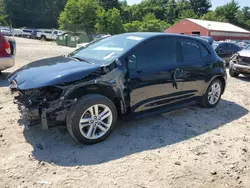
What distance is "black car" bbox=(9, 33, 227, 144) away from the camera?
329cm

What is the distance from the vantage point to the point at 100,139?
3645 millimetres

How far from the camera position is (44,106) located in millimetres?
3186

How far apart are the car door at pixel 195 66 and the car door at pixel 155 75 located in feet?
0.69

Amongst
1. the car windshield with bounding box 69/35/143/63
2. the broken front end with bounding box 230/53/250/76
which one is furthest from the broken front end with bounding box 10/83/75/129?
the broken front end with bounding box 230/53/250/76

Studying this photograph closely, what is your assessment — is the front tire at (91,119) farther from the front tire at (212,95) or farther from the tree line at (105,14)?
the tree line at (105,14)

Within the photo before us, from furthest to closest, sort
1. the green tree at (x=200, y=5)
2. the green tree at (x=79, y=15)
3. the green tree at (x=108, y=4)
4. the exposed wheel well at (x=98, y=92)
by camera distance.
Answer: the green tree at (x=200, y=5)
the green tree at (x=108, y=4)
the green tree at (x=79, y=15)
the exposed wheel well at (x=98, y=92)

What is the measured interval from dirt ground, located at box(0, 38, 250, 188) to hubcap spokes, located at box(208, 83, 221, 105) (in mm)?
810

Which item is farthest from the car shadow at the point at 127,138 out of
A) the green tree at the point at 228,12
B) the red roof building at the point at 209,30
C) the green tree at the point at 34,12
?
the green tree at the point at 228,12

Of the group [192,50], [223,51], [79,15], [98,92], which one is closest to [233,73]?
[223,51]

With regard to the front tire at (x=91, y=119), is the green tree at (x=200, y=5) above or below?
above

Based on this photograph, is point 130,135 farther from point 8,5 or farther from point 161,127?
point 8,5

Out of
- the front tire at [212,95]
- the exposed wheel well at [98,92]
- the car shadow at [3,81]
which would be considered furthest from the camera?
the car shadow at [3,81]

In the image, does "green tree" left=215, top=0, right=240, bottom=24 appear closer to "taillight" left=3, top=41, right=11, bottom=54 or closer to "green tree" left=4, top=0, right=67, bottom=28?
"green tree" left=4, top=0, right=67, bottom=28

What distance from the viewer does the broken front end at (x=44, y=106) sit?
317 cm
